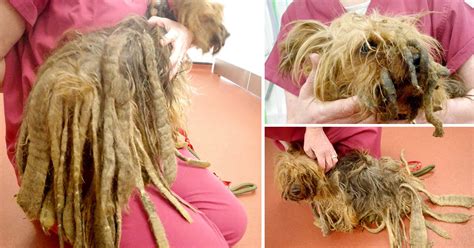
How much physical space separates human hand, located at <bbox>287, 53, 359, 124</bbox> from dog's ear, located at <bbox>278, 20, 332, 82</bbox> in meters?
0.01

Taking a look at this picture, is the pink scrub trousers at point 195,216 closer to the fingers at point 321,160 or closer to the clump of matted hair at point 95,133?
the clump of matted hair at point 95,133

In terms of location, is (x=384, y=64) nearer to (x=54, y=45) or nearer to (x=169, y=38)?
(x=169, y=38)

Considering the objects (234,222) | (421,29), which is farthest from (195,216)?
(421,29)

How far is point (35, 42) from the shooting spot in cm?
77

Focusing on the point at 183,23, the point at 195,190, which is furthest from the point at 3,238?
the point at 183,23

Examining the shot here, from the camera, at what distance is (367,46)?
82 cm

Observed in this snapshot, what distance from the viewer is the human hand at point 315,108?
850mm

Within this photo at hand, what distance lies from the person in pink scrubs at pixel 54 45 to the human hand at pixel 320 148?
21 cm

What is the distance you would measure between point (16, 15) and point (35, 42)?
43 millimetres

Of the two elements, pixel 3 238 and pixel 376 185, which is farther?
pixel 376 185

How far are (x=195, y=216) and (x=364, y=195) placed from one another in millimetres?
307

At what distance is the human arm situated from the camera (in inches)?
29.4

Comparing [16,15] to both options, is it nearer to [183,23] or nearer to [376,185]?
[183,23]

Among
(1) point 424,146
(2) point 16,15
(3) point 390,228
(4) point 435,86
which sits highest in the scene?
A: (2) point 16,15
